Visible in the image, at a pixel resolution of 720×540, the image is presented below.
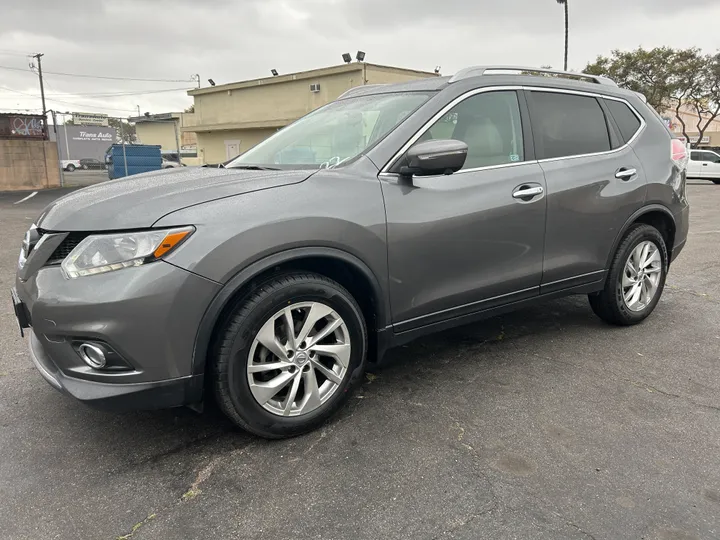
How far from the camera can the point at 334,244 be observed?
260cm

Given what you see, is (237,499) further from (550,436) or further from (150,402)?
(550,436)

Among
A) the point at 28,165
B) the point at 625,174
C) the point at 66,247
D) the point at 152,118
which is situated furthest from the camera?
the point at 152,118

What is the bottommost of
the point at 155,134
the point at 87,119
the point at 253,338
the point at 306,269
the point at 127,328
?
the point at 253,338

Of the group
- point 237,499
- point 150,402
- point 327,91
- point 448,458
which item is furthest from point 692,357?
point 327,91

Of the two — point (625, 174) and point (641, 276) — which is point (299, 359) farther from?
point (641, 276)

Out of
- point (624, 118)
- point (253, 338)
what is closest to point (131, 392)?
point (253, 338)

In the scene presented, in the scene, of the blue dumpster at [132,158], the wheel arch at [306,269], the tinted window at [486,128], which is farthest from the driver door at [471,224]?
the blue dumpster at [132,158]

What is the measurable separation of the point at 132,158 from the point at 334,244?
1749 centimetres

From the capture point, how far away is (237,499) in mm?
2234

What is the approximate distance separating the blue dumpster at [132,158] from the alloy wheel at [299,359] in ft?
56.4

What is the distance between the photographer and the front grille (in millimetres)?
2340

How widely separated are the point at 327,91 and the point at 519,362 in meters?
20.5

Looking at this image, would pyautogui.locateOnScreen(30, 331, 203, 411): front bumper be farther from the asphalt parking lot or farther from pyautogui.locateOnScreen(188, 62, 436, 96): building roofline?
pyautogui.locateOnScreen(188, 62, 436, 96): building roofline

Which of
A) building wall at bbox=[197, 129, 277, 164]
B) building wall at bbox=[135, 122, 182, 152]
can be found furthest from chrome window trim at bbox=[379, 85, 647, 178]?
building wall at bbox=[135, 122, 182, 152]
